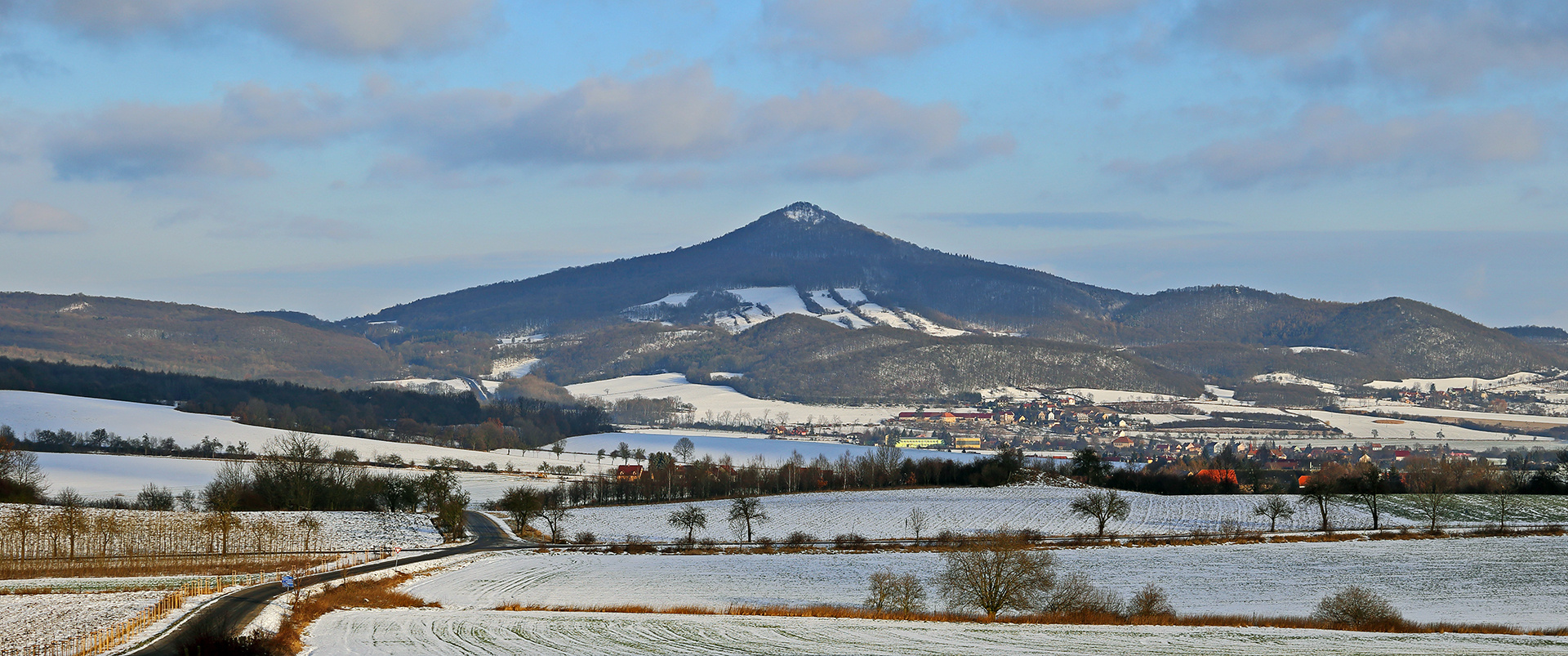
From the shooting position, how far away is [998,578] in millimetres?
44375

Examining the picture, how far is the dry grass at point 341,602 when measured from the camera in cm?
3369

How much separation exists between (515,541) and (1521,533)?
6442 cm

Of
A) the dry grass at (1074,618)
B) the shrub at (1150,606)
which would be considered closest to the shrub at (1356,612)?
the dry grass at (1074,618)

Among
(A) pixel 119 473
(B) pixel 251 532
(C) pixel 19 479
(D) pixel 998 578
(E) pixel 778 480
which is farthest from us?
(E) pixel 778 480

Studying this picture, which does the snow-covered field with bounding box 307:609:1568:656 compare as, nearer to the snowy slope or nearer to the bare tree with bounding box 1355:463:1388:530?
the snowy slope

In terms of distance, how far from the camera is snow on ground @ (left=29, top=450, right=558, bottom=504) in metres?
113

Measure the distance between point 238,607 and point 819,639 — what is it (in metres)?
21.3

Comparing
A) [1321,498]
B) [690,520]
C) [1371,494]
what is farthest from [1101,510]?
[690,520]

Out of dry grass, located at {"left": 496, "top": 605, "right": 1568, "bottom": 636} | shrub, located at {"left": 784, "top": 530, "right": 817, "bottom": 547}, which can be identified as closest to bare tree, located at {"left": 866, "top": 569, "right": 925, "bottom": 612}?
dry grass, located at {"left": 496, "top": 605, "right": 1568, "bottom": 636}

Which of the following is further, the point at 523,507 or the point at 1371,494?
the point at 523,507

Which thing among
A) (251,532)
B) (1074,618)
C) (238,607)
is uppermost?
(238,607)

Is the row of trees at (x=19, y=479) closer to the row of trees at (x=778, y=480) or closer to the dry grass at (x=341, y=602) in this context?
the row of trees at (x=778, y=480)

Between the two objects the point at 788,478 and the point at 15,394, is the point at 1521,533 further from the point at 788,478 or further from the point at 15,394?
the point at 15,394

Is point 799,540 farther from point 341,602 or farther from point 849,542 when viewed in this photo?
point 341,602
